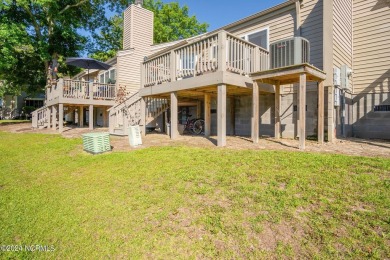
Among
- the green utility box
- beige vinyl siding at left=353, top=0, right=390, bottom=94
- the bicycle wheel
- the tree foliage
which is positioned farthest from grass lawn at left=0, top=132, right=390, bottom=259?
the tree foliage

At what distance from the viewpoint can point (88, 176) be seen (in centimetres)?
509

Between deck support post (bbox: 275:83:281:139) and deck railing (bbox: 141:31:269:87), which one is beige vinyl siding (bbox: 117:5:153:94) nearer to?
deck railing (bbox: 141:31:269:87)

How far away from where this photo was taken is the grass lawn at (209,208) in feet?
8.55

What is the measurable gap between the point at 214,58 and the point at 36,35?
59.5 feet

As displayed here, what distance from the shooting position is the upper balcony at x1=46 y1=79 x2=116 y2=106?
13.3 meters

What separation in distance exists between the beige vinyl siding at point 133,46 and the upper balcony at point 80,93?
1062 mm

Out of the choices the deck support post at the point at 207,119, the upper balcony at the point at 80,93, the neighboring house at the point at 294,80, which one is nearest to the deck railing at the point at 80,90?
the upper balcony at the point at 80,93

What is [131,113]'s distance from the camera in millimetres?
11305

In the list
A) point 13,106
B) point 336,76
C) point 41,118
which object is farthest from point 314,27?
point 13,106

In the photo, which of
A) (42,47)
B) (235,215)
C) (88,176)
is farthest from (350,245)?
(42,47)

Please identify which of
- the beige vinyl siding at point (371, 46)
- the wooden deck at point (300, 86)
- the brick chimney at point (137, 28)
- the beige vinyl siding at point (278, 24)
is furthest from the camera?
the brick chimney at point (137, 28)

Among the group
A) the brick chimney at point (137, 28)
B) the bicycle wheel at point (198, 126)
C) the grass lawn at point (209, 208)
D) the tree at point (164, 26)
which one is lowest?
the grass lawn at point (209, 208)

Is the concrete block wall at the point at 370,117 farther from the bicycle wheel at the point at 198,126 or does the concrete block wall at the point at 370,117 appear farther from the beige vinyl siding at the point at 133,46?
the beige vinyl siding at the point at 133,46

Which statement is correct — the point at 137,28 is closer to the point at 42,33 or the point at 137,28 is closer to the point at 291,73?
the point at 42,33
